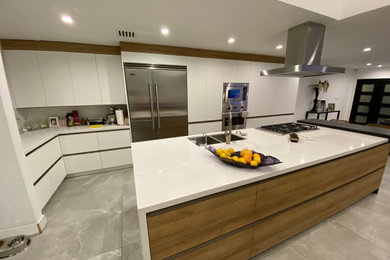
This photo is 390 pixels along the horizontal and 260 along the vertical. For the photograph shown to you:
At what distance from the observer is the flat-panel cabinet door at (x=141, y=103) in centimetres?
256

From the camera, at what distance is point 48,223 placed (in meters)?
1.76

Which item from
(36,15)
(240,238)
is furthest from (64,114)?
(240,238)

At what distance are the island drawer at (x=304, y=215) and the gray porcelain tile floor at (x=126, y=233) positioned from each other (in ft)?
0.41

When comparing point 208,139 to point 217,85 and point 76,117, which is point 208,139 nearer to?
point 217,85

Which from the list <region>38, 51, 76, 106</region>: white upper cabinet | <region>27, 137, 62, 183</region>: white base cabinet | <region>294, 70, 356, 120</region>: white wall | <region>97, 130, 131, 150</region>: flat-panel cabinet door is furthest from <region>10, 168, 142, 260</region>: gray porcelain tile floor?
<region>294, 70, 356, 120</region>: white wall

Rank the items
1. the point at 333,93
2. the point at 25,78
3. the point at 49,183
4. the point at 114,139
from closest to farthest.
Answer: the point at 49,183, the point at 25,78, the point at 114,139, the point at 333,93

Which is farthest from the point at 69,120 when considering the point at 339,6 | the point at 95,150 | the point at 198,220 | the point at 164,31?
the point at 339,6

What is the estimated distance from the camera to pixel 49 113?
286 cm

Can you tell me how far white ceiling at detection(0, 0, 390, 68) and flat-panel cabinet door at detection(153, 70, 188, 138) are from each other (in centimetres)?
54

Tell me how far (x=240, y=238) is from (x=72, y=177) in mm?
2958


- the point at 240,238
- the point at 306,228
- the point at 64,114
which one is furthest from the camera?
the point at 64,114

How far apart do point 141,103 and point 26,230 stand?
2.02 m

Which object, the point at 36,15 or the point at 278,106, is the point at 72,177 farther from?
the point at 278,106

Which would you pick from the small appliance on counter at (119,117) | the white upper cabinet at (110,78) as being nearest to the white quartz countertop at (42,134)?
the small appliance on counter at (119,117)
